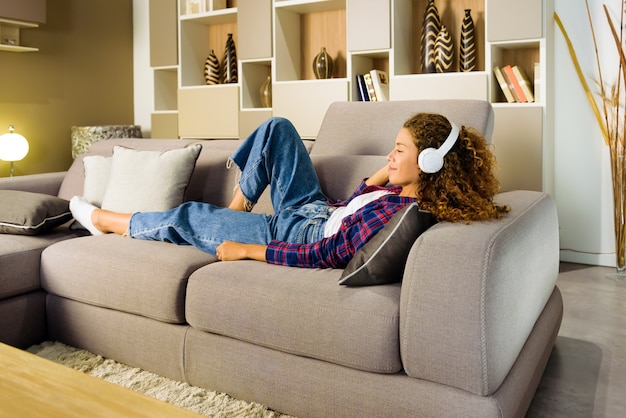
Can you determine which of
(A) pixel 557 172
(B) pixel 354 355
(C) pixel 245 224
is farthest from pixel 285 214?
(A) pixel 557 172

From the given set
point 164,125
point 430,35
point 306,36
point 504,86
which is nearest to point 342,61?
point 306,36

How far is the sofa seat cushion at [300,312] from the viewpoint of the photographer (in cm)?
154

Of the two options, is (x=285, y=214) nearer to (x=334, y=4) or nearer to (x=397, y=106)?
(x=397, y=106)

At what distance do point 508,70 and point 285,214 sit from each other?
1893mm

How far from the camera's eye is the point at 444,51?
3758 millimetres

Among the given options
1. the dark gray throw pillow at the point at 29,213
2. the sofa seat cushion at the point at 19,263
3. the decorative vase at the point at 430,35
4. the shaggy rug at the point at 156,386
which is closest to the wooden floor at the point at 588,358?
the shaggy rug at the point at 156,386

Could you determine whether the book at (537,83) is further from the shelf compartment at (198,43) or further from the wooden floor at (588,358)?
the shelf compartment at (198,43)

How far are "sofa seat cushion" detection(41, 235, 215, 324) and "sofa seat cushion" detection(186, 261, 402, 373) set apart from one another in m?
0.07

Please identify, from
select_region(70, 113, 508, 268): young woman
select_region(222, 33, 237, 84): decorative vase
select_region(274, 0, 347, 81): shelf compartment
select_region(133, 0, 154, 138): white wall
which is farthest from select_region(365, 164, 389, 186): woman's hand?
select_region(133, 0, 154, 138): white wall

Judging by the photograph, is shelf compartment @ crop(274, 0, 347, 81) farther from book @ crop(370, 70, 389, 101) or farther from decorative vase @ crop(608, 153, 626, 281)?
decorative vase @ crop(608, 153, 626, 281)

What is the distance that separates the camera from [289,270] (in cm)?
183

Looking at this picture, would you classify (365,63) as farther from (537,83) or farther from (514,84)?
(537,83)

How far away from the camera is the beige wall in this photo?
4680 millimetres

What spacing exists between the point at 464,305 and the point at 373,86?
278cm
